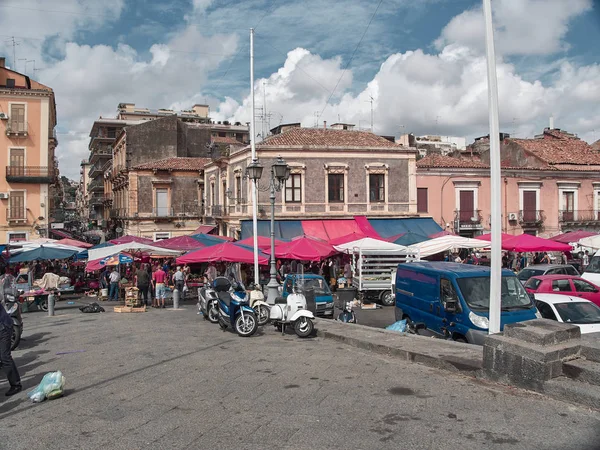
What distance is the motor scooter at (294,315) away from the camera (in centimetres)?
1219

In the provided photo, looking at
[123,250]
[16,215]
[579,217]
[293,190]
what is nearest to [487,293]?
[123,250]

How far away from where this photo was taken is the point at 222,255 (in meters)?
18.6

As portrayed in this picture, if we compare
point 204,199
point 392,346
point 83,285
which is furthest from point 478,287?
point 204,199

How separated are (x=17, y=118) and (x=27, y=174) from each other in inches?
154

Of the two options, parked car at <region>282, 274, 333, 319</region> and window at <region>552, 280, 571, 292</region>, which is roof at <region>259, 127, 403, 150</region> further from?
window at <region>552, 280, 571, 292</region>

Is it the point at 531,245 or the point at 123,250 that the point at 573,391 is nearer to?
the point at 123,250

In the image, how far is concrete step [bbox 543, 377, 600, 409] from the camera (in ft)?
20.2

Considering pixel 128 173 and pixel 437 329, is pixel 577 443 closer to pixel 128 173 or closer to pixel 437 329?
pixel 437 329

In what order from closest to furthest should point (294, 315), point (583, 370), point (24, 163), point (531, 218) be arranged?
1. point (583, 370)
2. point (294, 315)
3. point (531, 218)
4. point (24, 163)

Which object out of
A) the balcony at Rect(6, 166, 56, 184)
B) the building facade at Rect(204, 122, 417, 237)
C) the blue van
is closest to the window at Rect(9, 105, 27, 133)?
the balcony at Rect(6, 166, 56, 184)

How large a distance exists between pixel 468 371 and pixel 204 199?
124ft

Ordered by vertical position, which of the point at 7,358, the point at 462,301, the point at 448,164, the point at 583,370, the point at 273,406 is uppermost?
the point at 448,164

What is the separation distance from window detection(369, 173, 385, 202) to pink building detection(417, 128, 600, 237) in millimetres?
3737

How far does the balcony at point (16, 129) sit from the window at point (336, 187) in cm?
2114
